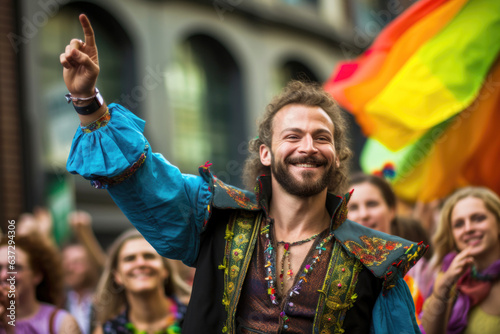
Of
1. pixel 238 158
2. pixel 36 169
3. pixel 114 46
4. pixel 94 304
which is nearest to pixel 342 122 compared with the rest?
pixel 94 304

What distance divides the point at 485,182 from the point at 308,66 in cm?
888

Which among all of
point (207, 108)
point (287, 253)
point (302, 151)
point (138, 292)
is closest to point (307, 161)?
point (302, 151)

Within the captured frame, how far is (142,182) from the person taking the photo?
2.53 m

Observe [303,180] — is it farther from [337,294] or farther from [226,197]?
[337,294]

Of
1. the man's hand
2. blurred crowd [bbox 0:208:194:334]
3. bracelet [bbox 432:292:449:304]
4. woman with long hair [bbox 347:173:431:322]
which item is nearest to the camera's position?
the man's hand

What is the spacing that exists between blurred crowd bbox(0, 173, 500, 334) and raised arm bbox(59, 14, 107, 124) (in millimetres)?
1504

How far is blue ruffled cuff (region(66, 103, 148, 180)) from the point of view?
2.40 metres

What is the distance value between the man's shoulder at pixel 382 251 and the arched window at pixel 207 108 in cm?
791

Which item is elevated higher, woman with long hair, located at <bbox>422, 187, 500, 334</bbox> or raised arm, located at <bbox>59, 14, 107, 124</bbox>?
raised arm, located at <bbox>59, 14, 107, 124</bbox>

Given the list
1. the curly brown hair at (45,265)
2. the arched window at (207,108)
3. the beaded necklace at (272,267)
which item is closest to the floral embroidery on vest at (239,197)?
the beaded necklace at (272,267)

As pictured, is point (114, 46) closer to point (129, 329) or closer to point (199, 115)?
point (199, 115)

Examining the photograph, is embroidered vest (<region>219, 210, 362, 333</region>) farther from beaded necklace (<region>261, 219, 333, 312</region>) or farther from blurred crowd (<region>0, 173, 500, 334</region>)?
blurred crowd (<region>0, 173, 500, 334</region>)

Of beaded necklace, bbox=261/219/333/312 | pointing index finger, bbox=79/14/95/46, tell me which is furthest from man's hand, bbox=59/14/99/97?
beaded necklace, bbox=261/219/333/312

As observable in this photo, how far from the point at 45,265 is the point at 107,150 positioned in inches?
79.0
